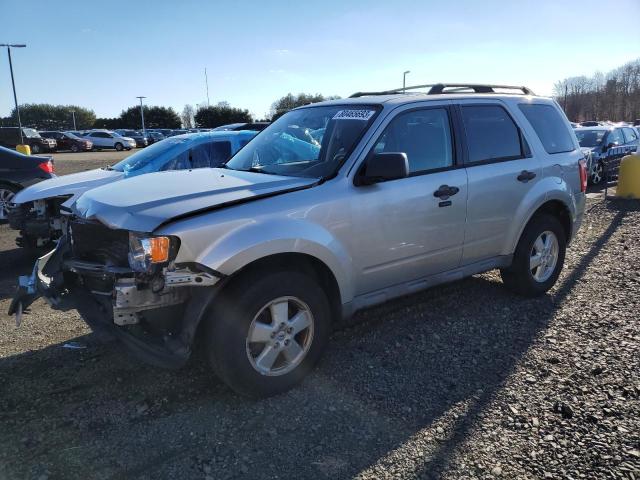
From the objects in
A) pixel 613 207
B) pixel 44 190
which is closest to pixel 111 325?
pixel 44 190

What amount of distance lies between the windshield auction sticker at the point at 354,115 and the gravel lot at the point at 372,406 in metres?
1.80

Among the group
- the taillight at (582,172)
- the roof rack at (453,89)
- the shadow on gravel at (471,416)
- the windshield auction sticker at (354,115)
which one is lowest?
the shadow on gravel at (471,416)

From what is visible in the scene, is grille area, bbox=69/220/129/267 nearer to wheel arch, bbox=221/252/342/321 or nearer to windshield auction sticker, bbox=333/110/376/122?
wheel arch, bbox=221/252/342/321

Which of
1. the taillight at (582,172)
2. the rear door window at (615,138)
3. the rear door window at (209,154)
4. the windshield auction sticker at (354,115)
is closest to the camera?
the windshield auction sticker at (354,115)

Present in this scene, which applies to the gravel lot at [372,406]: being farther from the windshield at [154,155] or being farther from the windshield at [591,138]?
the windshield at [591,138]

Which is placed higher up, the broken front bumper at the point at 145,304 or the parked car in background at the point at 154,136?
the parked car in background at the point at 154,136

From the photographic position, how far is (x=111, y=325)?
3.15 meters

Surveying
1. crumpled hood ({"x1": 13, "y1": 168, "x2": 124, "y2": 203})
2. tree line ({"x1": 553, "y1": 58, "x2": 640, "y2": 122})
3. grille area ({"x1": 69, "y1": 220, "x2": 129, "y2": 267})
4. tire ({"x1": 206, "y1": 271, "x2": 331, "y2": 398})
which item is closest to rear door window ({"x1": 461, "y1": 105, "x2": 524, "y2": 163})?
tire ({"x1": 206, "y1": 271, "x2": 331, "y2": 398})

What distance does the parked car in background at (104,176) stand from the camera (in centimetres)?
634

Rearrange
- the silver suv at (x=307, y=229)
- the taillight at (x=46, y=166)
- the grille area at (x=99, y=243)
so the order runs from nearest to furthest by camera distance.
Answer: the silver suv at (x=307, y=229), the grille area at (x=99, y=243), the taillight at (x=46, y=166)

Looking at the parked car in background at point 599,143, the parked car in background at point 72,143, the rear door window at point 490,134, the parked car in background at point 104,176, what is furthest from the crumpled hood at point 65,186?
the parked car in background at point 72,143

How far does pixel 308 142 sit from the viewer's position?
4125 millimetres

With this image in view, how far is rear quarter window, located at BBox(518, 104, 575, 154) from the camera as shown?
4.93m

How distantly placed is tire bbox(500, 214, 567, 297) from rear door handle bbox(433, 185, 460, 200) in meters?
1.22
